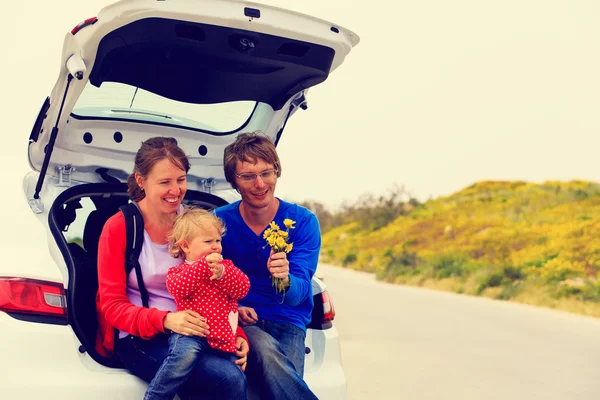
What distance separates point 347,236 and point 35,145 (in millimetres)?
41040

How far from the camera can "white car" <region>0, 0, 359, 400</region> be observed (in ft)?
10.5

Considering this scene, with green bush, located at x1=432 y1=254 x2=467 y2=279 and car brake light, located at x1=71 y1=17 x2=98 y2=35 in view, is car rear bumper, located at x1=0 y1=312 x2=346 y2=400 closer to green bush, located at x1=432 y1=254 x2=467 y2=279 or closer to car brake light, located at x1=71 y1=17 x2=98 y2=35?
car brake light, located at x1=71 y1=17 x2=98 y2=35

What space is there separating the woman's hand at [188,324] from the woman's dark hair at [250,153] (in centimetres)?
78

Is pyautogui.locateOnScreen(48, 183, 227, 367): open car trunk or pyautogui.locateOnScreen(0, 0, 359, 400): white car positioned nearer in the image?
pyautogui.locateOnScreen(0, 0, 359, 400): white car

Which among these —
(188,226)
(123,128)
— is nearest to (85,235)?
(123,128)

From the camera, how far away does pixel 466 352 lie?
9023 millimetres

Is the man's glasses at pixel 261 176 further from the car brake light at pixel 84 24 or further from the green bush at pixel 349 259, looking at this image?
the green bush at pixel 349 259

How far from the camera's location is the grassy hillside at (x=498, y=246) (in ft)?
57.7

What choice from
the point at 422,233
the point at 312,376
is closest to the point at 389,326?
the point at 312,376

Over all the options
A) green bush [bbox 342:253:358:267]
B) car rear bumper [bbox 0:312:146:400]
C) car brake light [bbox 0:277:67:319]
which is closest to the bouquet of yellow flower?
car rear bumper [bbox 0:312:146:400]

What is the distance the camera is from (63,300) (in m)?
3.26

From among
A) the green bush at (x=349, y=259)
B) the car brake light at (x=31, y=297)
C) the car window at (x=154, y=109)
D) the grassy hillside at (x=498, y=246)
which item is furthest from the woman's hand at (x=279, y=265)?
the green bush at (x=349, y=259)

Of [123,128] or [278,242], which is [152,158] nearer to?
[278,242]

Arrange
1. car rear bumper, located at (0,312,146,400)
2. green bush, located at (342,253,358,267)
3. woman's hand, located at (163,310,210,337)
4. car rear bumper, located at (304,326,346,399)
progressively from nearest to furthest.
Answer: car rear bumper, located at (0,312,146,400)
woman's hand, located at (163,310,210,337)
car rear bumper, located at (304,326,346,399)
green bush, located at (342,253,358,267)
